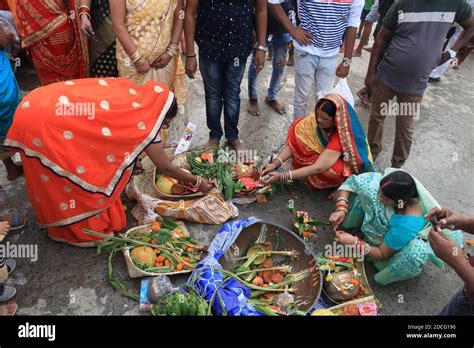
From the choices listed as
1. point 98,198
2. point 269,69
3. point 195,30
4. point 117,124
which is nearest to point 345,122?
point 195,30

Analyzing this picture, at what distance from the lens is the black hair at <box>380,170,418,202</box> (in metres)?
2.67

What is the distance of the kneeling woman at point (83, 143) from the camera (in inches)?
98.3

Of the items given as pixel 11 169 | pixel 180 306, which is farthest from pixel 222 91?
pixel 180 306

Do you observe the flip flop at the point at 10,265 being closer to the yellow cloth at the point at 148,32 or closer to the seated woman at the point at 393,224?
the yellow cloth at the point at 148,32

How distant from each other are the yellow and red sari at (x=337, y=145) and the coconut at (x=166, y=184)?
116cm

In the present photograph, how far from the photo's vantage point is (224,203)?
3234 millimetres

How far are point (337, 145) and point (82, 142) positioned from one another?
80.0 inches

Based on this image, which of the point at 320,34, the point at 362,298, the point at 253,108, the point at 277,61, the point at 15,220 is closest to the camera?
the point at 362,298

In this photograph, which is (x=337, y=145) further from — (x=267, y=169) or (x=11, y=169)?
(x=11, y=169)

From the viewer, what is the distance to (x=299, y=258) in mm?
2926

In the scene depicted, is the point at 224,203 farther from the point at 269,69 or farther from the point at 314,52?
the point at 269,69

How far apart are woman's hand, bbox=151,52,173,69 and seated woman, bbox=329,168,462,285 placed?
6.23 ft

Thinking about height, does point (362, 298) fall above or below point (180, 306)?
below
